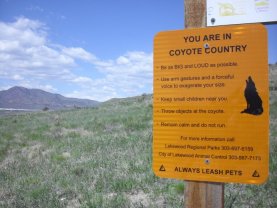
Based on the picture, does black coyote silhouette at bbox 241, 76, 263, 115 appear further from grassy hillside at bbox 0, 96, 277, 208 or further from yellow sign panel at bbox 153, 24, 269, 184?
grassy hillside at bbox 0, 96, 277, 208

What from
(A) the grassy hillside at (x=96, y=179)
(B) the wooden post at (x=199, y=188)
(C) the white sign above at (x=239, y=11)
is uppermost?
(C) the white sign above at (x=239, y=11)

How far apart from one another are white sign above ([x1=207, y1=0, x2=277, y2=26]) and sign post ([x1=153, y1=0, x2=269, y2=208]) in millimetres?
155

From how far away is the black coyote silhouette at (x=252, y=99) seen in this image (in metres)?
2.52

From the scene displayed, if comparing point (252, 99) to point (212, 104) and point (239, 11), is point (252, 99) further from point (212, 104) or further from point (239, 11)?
point (239, 11)

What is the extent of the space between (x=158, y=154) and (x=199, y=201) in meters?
0.49

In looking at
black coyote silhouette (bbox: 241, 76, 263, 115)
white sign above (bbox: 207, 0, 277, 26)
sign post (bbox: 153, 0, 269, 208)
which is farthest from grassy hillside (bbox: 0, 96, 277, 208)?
black coyote silhouette (bbox: 241, 76, 263, 115)

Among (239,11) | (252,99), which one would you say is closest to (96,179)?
(239,11)

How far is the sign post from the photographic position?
2547 mm

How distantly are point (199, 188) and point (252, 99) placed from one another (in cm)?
83

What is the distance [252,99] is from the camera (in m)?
2.53

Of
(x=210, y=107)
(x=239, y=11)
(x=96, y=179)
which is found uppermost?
(x=239, y=11)

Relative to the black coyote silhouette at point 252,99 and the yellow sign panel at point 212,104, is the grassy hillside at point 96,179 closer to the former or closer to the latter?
the yellow sign panel at point 212,104

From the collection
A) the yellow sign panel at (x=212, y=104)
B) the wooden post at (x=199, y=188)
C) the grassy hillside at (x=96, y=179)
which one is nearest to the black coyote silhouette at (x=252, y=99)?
the yellow sign panel at (x=212, y=104)

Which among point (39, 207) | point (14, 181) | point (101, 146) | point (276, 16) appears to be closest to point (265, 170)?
point (276, 16)
